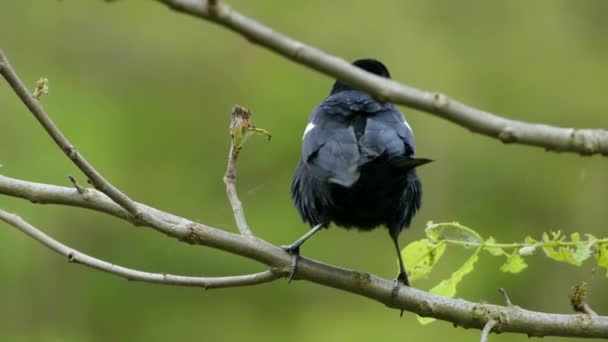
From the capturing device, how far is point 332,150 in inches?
146

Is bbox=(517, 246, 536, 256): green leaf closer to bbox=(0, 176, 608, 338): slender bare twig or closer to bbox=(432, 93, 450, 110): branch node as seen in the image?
bbox=(0, 176, 608, 338): slender bare twig

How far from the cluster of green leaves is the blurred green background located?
4.19 metres

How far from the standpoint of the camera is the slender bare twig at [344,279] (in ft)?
9.43

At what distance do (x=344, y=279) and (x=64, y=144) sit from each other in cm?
116

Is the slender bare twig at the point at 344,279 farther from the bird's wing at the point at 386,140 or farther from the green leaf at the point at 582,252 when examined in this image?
the bird's wing at the point at 386,140

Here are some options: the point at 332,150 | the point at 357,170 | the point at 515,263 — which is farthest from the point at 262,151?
the point at 515,263

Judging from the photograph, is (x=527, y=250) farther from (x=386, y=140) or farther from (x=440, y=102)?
(x=440, y=102)

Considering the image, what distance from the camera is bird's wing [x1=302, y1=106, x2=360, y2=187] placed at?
359 centimetres

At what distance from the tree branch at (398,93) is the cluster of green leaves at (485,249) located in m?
1.09

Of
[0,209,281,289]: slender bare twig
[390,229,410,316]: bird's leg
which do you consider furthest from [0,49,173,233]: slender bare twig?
[390,229,410,316]: bird's leg

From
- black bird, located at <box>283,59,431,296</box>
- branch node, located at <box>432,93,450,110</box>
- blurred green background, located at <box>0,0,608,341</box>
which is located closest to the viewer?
branch node, located at <box>432,93,450,110</box>

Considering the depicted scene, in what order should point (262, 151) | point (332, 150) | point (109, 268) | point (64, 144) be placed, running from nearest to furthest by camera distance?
point (64, 144), point (109, 268), point (332, 150), point (262, 151)

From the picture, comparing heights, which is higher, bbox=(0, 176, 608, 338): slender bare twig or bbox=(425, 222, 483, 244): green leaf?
bbox=(425, 222, 483, 244): green leaf

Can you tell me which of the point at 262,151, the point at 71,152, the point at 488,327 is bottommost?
the point at 488,327
